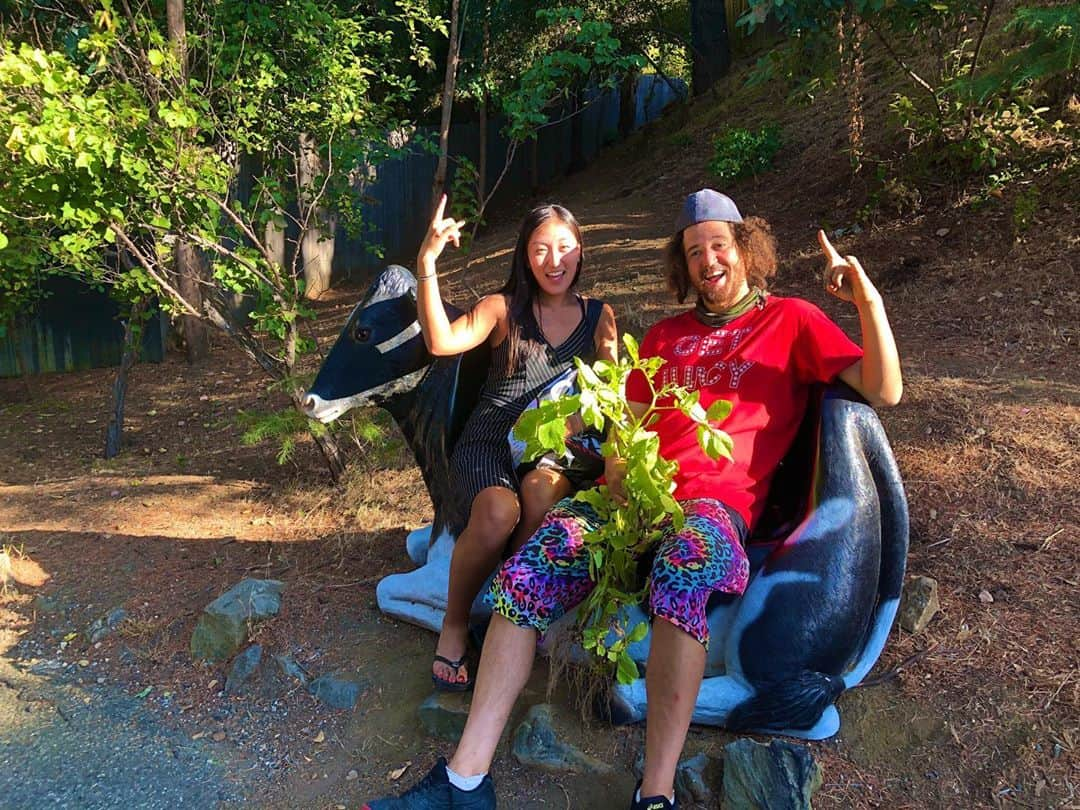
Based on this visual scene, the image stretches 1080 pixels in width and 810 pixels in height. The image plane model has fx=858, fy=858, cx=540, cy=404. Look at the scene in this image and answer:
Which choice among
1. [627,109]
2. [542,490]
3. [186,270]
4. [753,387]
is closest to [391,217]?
[186,270]

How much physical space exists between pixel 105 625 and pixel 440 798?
1.98m

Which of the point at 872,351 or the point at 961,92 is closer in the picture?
the point at 872,351

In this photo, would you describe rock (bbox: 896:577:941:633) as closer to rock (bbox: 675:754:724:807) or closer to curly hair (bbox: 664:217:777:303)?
rock (bbox: 675:754:724:807)

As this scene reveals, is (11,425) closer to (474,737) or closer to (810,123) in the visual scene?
(474,737)

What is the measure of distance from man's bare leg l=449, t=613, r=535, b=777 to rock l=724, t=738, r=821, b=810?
63cm

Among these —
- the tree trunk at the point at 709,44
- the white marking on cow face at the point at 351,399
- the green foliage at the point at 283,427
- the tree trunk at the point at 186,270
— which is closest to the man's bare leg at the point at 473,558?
the white marking on cow face at the point at 351,399

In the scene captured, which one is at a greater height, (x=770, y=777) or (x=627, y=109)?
(x=627, y=109)

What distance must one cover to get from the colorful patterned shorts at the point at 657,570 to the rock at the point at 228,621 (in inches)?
54.7

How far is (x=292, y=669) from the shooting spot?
3.15 m

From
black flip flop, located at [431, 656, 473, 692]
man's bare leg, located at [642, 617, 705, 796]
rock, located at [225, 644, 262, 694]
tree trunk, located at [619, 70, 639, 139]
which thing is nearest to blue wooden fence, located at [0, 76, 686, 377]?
tree trunk, located at [619, 70, 639, 139]

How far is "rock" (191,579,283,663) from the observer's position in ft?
10.7

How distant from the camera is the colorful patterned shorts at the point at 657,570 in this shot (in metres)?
2.22

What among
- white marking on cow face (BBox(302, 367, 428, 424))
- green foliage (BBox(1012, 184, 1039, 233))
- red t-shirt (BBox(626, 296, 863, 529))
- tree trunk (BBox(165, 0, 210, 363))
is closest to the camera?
red t-shirt (BBox(626, 296, 863, 529))

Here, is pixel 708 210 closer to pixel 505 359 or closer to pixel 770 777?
pixel 505 359
